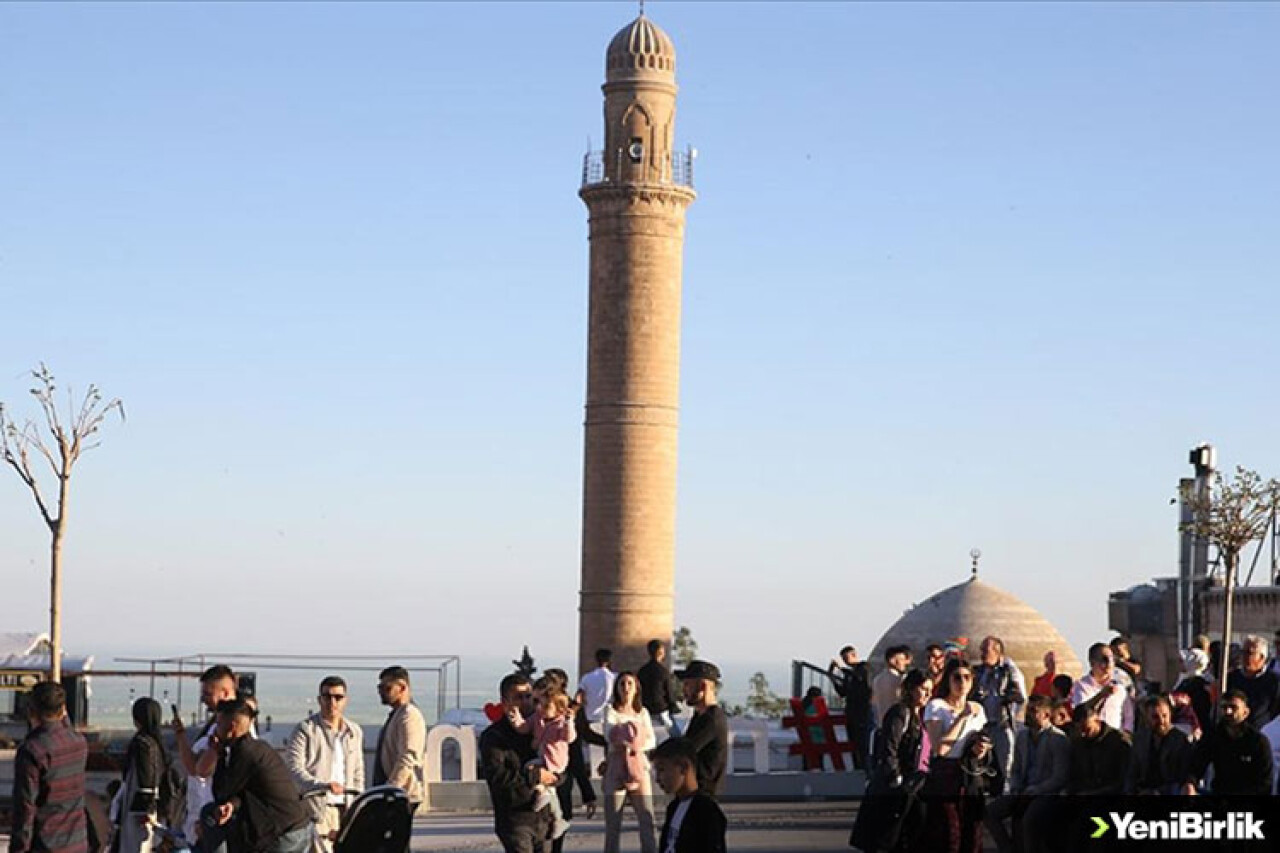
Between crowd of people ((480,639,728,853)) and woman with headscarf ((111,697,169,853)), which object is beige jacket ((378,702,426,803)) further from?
woman with headscarf ((111,697,169,853))

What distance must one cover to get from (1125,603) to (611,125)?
15528mm

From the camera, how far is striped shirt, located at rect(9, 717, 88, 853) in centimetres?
1119

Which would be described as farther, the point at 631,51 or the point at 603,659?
the point at 631,51

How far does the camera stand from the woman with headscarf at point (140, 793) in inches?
497

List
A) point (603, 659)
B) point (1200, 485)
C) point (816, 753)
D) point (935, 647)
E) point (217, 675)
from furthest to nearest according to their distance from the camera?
1. point (1200, 485)
2. point (816, 753)
3. point (603, 659)
4. point (935, 647)
5. point (217, 675)

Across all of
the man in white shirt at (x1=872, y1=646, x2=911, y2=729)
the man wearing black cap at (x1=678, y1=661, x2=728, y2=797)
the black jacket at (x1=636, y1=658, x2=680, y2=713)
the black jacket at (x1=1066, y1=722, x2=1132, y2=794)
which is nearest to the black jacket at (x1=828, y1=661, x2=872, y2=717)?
the black jacket at (x1=636, y1=658, x2=680, y2=713)

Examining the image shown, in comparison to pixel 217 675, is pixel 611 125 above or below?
above

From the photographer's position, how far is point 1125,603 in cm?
4472

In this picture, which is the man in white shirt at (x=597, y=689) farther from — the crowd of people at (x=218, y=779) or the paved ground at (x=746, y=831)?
the crowd of people at (x=218, y=779)

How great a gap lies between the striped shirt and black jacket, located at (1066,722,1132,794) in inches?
247

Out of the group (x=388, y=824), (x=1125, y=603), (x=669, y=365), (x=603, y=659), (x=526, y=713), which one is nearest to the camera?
(x=388, y=824)

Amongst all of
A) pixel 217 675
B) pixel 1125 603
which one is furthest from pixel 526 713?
pixel 1125 603

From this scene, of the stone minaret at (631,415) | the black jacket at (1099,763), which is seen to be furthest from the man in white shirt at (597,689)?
the stone minaret at (631,415)

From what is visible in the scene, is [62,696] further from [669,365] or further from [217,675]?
[669,365]
